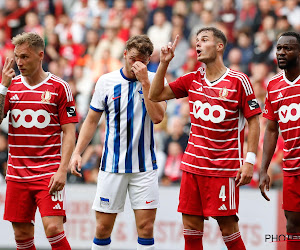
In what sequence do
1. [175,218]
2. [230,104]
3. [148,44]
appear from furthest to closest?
[175,218]
[148,44]
[230,104]

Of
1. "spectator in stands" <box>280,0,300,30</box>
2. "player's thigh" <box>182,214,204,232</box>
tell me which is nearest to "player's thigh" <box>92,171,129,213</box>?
"player's thigh" <box>182,214,204,232</box>

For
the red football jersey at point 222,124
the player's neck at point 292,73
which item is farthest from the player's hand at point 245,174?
the player's neck at point 292,73

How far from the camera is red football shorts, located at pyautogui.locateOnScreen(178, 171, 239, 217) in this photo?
646 cm

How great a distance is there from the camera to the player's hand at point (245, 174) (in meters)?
6.30

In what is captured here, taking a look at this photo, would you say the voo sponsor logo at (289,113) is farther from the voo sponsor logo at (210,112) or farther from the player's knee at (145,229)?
the player's knee at (145,229)

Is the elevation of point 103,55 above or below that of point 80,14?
below

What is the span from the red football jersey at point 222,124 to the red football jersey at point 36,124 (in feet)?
4.27

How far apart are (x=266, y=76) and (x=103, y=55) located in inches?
146

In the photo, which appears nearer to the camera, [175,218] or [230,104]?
[230,104]

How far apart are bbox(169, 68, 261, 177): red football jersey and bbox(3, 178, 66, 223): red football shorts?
4.35 ft

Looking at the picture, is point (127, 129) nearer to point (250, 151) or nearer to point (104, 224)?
point (104, 224)

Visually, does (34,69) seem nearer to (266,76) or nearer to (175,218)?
(175,218)

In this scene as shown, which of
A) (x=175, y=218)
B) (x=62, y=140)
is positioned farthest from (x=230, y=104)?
(x=175, y=218)

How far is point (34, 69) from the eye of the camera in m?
6.84
